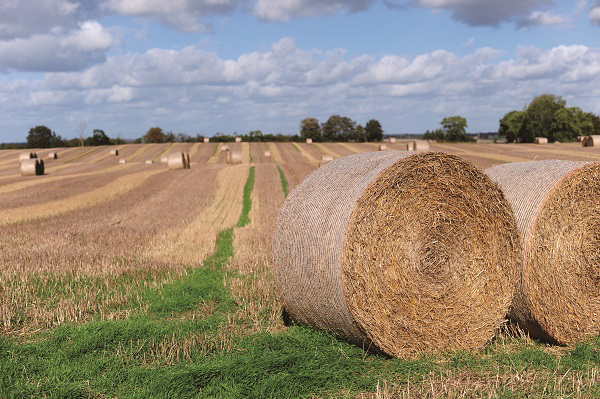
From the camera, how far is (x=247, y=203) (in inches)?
935

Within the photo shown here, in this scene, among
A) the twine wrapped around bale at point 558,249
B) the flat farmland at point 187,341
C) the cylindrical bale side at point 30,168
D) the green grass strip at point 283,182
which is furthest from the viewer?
the cylindrical bale side at point 30,168

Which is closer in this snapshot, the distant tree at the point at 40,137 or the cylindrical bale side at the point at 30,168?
the cylindrical bale side at the point at 30,168

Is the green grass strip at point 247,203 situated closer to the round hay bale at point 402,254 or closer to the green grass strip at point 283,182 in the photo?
the green grass strip at point 283,182

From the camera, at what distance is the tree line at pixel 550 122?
272ft

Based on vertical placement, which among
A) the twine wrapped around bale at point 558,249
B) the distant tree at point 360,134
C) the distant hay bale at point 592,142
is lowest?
the twine wrapped around bale at point 558,249

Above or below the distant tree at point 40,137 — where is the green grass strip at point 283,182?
below

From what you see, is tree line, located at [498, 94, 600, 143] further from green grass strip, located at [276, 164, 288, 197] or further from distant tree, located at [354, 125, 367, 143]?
green grass strip, located at [276, 164, 288, 197]

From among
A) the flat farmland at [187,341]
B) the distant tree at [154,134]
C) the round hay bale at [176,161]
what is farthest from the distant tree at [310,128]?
the flat farmland at [187,341]

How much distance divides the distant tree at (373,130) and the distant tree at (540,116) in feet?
78.4

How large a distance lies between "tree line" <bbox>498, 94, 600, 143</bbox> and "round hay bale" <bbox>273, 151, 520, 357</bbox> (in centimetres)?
8314

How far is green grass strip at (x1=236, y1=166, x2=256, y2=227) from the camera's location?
18359 mm

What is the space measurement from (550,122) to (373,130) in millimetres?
29670

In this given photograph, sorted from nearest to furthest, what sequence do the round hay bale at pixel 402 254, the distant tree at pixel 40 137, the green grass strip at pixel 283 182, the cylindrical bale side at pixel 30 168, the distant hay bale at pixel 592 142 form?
the round hay bale at pixel 402 254, the green grass strip at pixel 283 182, the cylindrical bale side at pixel 30 168, the distant hay bale at pixel 592 142, the distant tree at pixel 40 137

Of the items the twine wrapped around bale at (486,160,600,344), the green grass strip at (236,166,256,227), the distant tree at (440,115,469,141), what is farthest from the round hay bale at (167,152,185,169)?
the distant tree at (440,115,469,141)
